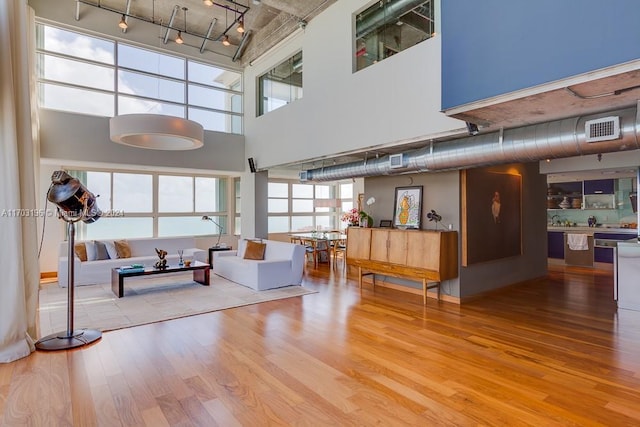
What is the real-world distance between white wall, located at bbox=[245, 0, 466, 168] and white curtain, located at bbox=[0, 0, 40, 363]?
431cm

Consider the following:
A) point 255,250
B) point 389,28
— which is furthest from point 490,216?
point 255,250

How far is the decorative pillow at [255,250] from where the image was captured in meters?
7.24

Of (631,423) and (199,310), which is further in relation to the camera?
(199,310)

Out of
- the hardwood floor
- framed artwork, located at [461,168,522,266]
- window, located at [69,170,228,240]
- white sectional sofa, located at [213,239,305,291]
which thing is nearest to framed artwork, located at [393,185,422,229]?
framed artwork, located at [461,168,522,266]

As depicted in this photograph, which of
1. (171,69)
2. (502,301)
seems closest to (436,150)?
(502,301)

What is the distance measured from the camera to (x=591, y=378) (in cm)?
300

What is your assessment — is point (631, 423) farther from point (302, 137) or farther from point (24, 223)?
point (302, 137)

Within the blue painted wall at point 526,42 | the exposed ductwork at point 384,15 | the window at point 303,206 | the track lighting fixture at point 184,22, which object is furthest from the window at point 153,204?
the blue painted wall at point 526,42

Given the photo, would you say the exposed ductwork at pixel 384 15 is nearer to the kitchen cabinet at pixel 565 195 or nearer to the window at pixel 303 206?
the window at pixel 303 206

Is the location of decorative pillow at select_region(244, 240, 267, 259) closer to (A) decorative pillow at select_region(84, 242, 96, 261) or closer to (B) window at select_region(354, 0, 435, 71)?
(A) decorative pillow at select_region(84, 242, 96, 261)

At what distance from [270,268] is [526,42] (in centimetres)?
500

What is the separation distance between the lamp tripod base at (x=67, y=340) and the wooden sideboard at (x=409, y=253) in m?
4.32

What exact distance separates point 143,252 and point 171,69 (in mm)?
4343

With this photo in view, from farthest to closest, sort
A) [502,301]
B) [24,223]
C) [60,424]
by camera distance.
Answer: [502,301] < [24,223] < [60,424]
